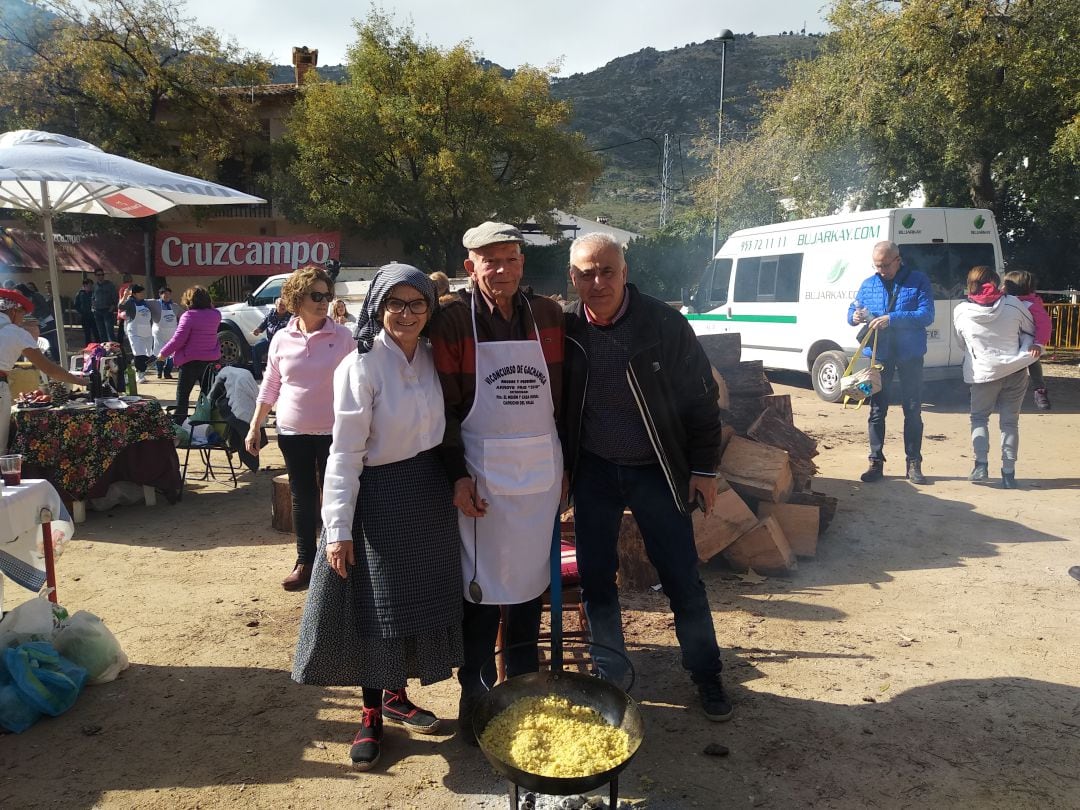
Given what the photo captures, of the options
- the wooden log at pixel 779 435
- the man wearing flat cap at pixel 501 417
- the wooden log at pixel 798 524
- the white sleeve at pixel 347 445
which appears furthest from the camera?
the wooden log at pixel 779 435

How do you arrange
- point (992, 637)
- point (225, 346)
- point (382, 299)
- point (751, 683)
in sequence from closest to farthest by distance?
1. point (382, 299)
2. point (751, 683)
3. point (992, 637)
4. point (225, 346)

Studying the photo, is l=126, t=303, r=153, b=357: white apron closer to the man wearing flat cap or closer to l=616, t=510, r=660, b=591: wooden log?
l=616, t=510, r=660, b=591: wooden log

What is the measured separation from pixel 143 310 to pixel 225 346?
1488mm

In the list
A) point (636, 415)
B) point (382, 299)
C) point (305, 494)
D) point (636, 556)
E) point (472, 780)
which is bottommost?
point (472, 780)

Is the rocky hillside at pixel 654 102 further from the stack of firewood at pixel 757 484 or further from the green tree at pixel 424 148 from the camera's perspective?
the stack of firewood at pixel 757 484

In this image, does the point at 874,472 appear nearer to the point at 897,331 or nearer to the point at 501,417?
the point at 897,331

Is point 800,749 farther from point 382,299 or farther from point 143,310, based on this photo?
point 143,310

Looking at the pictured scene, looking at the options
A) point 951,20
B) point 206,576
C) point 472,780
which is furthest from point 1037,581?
point 951,20

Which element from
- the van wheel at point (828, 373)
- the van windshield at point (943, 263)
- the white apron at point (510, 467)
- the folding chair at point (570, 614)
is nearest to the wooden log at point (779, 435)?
the folding chair at point (570, 614)

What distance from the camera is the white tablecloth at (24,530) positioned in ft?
11.4

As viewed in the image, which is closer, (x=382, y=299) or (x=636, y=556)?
(x=382, y=299)

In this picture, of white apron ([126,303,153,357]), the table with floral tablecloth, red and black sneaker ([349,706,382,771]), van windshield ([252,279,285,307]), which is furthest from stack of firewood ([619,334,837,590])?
van windshield ([252,279,285,307])

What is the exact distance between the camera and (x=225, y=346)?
14594mm

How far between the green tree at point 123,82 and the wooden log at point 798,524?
21.7 metres
